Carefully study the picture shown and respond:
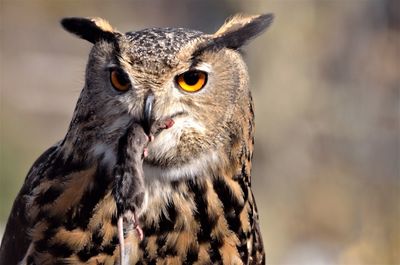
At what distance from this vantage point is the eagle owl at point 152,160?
2.45 metres

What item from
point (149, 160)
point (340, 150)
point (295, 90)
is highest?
point (295, 90)

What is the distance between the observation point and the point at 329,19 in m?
7.69

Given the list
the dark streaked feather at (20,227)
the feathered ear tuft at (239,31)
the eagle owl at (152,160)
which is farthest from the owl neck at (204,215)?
the dark streaked feather at (20,227)

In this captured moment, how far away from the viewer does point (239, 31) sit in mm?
2756

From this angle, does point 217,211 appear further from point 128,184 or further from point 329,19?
point 329,19

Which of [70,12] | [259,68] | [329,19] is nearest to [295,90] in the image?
[259,68]

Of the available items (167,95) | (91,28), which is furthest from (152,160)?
(91,28)

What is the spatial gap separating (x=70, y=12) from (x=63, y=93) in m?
1.17

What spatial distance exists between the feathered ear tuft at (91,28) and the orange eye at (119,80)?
5.6 inches

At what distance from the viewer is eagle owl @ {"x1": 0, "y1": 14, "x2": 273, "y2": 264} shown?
8.05 ft

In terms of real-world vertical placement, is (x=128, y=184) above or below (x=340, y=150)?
below

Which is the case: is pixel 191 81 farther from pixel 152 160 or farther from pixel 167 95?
pixel 152 160

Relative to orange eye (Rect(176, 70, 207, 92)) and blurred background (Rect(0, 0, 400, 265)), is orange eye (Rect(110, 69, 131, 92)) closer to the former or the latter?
orange eye (Rect(176, 70, 207, 92))

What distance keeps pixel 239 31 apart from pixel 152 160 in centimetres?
49
